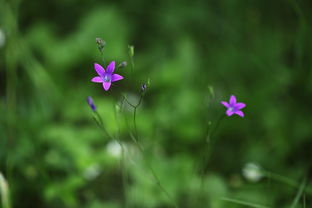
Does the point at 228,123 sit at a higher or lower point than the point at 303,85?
lower

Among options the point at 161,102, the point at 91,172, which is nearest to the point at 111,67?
the point at 91,172

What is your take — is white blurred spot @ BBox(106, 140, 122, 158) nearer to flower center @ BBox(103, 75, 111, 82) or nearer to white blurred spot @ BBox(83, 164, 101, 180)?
white blurred spot @ BBox(83, 164, 101, 180)

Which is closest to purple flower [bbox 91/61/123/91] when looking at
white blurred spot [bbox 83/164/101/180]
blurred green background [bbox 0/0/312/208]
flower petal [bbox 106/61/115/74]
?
flower petal [bbox 106/61/115/74]

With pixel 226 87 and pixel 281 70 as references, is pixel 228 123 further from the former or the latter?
pixel 281 70

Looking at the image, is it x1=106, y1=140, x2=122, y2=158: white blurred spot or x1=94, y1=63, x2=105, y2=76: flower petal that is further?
x1=106, y1=140, x2=122, y2=158: white blurred spot

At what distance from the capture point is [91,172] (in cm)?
269

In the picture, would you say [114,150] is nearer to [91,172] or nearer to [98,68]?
[91,172]

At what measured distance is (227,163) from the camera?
119 inches

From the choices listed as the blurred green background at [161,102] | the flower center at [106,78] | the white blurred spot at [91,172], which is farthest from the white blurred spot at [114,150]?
the flower center at [106,78]

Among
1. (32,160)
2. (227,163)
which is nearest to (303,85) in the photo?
(227,163)

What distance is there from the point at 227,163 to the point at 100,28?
1.99 metres

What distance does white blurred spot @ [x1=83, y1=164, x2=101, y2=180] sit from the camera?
2659 millimetres

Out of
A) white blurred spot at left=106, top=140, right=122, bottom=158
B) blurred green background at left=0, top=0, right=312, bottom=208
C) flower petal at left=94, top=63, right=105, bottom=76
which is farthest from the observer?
white blurred spot at left=106, top=140, right=122, bottom=158

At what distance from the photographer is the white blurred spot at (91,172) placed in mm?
2659
